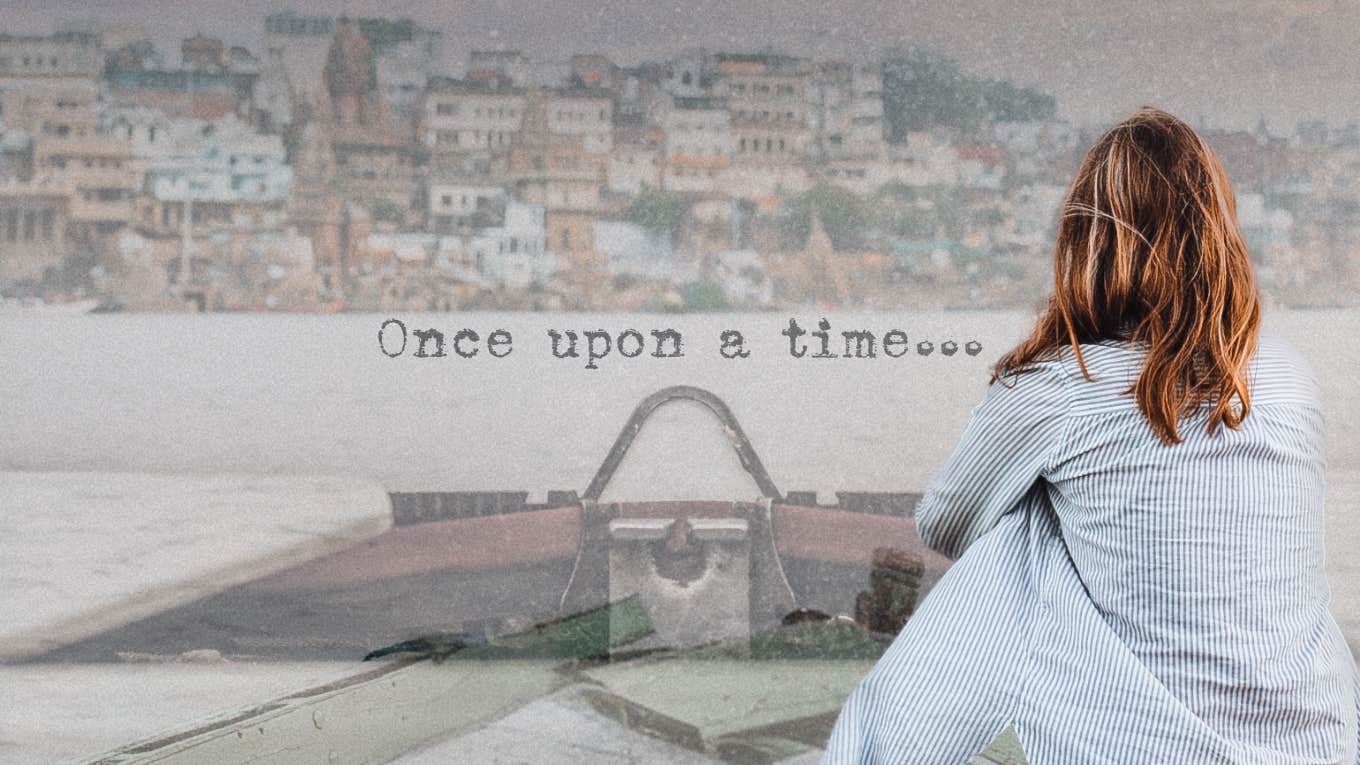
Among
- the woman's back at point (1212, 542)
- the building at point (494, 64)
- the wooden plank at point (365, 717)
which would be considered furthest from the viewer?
the building at point (494, 64)

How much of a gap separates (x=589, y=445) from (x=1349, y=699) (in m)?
1.90

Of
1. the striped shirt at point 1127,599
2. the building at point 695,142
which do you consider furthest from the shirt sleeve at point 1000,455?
the building at point 695,142

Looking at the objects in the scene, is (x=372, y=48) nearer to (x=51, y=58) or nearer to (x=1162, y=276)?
(x=51, y=58)

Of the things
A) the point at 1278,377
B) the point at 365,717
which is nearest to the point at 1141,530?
the point at 1278,377

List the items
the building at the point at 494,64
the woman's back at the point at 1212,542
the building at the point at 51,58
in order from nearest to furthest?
the woman's back at the point at 1212,542, the building at the point at 51,58, the building at the point at 494,64

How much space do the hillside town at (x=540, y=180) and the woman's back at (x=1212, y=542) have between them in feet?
5.73

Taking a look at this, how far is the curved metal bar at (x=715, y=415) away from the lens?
3.00 metres

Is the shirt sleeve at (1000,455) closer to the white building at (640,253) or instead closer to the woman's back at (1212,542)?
the woman's back at (1212,542)

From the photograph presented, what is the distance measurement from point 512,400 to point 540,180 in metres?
0.50

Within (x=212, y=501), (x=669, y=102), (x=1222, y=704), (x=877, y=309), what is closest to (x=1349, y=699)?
(x=1222, y=704)

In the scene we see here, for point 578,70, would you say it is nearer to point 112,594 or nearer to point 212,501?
point 212,501

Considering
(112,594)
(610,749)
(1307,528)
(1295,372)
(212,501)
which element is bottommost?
(610,749)

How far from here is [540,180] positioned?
294 cm

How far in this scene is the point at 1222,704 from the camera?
1.24 m
